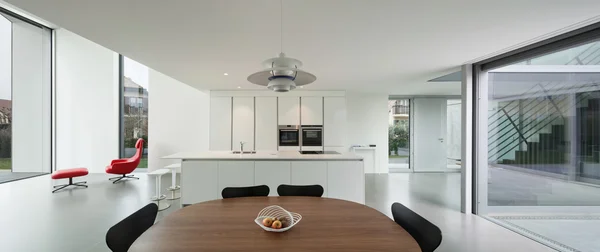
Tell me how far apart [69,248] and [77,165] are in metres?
5.69

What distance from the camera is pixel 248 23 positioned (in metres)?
2.29

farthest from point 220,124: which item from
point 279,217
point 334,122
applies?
point 279,217

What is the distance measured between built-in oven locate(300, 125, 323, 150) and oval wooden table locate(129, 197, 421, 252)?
4.06m

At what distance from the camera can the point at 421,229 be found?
1466 millimetres

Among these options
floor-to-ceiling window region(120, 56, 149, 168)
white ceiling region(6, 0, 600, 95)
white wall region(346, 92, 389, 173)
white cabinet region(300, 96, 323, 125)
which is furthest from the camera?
floor-to-ceiling window region(120, 56, 149, 168)

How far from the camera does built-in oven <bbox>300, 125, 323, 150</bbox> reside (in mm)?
5949

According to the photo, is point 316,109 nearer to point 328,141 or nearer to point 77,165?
point 328,141

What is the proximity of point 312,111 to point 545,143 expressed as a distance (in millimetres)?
4166

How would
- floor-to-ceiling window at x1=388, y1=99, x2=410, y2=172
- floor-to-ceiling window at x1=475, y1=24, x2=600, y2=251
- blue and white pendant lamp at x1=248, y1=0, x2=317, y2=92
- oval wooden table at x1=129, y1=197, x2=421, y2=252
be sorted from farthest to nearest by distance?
1. floor-to-ceiling window at x1=388, y1=99, x2=410, y2=172
2. floor-to-ceiling window at x1=475, y1=24, x2=600, y2=251
3. blue and white pendant lamp at x1=248, y1=0, x2=317, y2=92
4. oval wooden table at x1=129, y1=197, x2=421, y2=252

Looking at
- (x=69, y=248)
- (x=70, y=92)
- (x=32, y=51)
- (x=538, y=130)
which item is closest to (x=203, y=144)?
(x=70, y=92)

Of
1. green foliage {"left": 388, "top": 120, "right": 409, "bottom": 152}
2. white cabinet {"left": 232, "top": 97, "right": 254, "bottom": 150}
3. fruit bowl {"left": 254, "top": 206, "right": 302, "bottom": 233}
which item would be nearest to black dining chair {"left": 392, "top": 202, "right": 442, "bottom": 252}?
fruit bowl {"left": 254, "top": 206, "right": 302, "bottom": 233}

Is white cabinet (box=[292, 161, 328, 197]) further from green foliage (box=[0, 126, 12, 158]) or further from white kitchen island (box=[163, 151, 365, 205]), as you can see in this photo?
green foliage (box=[0, 126, 12, 158])

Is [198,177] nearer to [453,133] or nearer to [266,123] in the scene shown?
[266,123]

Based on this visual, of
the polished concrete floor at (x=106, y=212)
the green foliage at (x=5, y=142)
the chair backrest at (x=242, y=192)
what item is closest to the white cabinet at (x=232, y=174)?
the polished concrete floor at (x=106, y=212)
